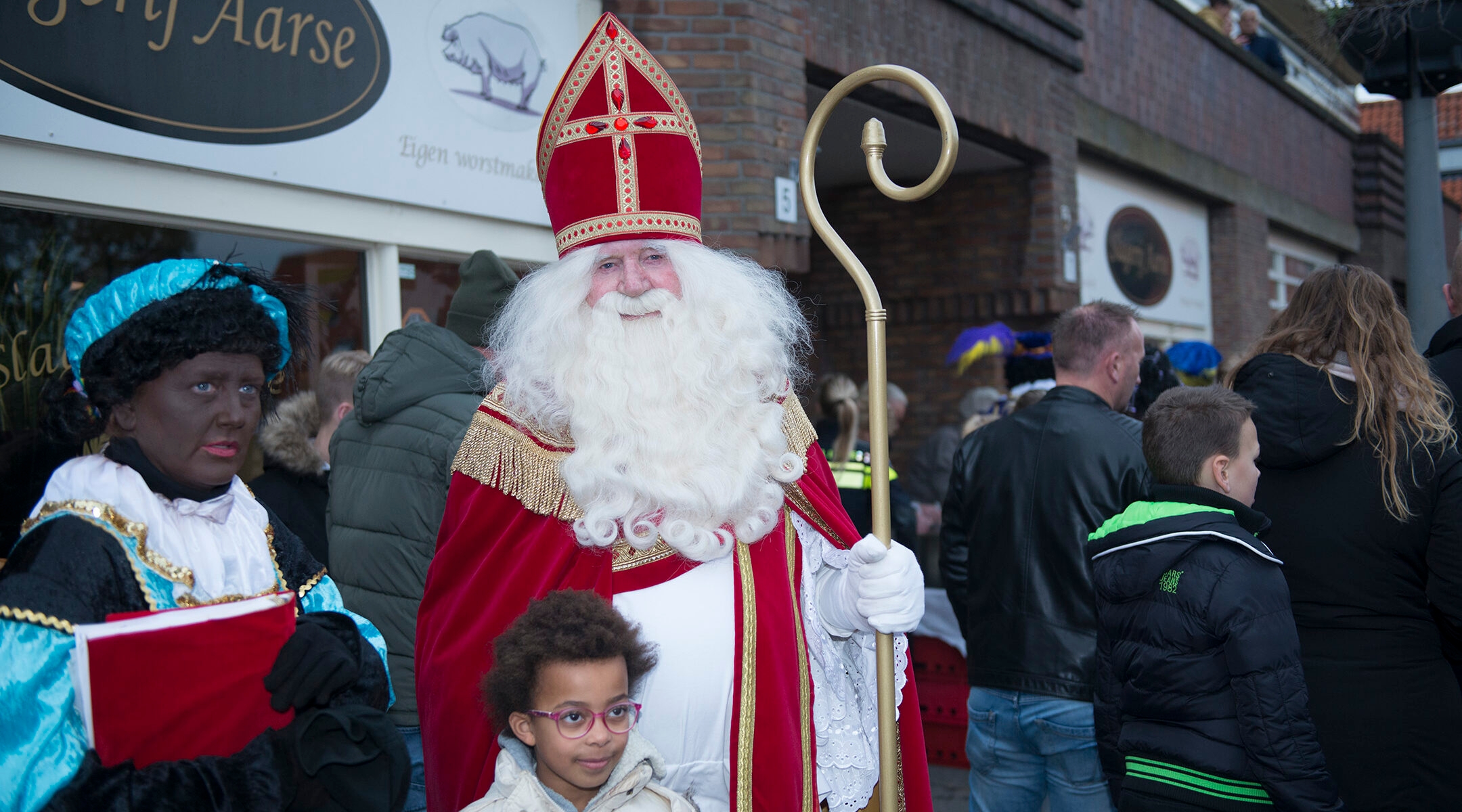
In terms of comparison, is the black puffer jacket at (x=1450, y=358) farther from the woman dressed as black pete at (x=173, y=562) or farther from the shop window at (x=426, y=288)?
the shop window at (x=426, y=288)

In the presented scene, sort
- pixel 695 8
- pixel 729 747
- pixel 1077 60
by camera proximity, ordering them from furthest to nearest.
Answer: pixel 1077 60
pixel 695 8
pixel 729 747

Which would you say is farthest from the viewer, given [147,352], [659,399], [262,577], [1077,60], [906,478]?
[1077,60]

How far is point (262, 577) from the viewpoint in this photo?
1.93m

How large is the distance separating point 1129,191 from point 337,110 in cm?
825

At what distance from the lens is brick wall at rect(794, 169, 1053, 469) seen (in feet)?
29.8

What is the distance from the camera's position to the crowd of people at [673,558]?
1.77 m

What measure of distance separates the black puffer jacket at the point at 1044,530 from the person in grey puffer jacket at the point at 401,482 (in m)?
1.69

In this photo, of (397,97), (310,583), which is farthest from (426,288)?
(310,583)

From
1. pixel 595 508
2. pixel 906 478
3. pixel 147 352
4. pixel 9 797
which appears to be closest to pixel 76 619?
pixel 9 797

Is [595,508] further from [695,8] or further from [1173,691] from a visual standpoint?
[695,8]

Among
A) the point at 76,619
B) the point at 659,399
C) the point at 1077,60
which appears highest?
the point at 1077,60

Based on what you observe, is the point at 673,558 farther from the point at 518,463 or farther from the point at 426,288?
the point at 426,288

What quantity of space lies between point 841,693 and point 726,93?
13.1 feet

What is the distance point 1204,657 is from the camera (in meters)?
2.53
